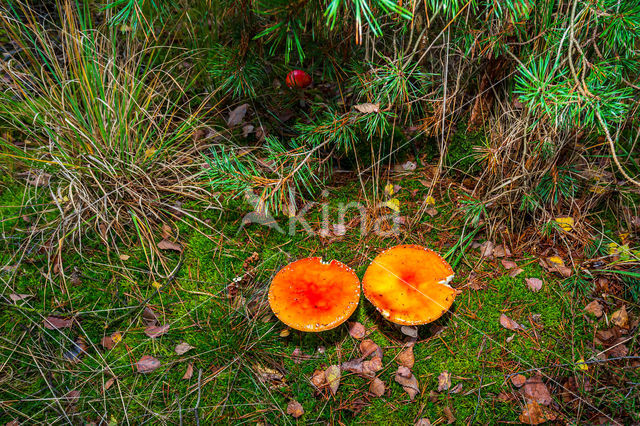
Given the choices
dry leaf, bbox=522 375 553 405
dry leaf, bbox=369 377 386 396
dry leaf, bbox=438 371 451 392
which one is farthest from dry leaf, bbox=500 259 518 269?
dry leaf, bbox=369 377 386 396

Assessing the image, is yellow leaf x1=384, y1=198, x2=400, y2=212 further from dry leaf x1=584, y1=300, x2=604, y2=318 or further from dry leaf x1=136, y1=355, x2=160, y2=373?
dry leaf x1=136, y1=355, x2=160, y2=373

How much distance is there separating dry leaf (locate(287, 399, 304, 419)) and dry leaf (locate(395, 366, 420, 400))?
0.51 meters

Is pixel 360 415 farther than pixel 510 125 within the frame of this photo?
No

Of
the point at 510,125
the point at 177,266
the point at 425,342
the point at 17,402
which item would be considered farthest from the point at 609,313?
the point at 17,402

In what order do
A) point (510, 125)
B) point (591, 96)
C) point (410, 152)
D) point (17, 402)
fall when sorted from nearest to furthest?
point (591, 96) < point (17, 402) < point (510, 125) < point (410, 152)

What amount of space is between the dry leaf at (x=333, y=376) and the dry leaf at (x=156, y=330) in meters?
0.91

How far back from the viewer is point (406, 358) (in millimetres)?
1977

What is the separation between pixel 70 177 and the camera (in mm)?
2291

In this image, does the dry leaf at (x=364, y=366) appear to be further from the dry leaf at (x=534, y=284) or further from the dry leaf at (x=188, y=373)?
the dry leaf at (x=534, y=284)

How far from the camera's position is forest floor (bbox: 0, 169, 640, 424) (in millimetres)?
1829

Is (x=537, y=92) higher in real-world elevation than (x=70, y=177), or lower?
higher

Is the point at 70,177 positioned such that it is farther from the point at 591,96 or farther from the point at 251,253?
the point at 591,96

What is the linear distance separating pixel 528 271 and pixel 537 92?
1.08 metres

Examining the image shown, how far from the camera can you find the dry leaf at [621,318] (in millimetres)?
2033
